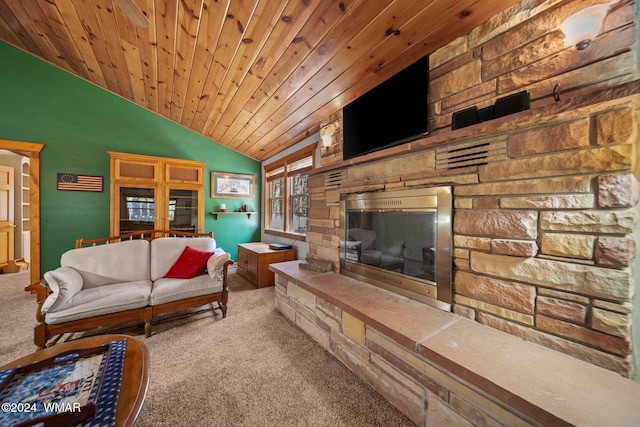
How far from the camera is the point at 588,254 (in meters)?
1.02

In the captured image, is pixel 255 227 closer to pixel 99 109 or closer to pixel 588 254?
pixel 99 109

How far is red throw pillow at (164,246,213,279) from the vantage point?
2537 mm

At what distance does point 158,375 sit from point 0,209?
232 inches

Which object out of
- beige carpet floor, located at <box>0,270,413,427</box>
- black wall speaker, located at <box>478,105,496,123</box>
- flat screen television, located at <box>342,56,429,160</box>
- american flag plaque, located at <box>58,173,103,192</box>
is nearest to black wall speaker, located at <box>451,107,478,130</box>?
black wall speaker, located at <box>478,105,496,123</box>

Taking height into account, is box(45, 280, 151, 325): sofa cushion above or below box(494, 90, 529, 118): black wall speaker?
below

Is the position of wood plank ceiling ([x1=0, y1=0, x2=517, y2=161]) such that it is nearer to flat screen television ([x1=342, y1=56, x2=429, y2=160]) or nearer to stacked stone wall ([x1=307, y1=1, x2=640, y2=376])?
flat screen television ([x1=342, y1=56, x2=429, y2=160])

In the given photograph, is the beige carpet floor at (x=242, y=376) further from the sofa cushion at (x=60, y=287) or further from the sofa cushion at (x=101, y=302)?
the sofa cushion at (x=60, y=287)

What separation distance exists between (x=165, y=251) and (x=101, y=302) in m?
0.82

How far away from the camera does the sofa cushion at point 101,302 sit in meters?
1.88

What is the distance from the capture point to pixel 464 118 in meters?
1.43

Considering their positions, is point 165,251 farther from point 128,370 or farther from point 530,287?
point 530,287

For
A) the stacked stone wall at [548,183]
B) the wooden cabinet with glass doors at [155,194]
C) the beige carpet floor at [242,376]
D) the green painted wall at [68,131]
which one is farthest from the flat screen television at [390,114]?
the green painted wall at [68,131]

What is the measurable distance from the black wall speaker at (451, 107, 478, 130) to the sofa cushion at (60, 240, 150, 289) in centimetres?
338

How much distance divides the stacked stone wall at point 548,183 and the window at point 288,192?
2332 millimetres
